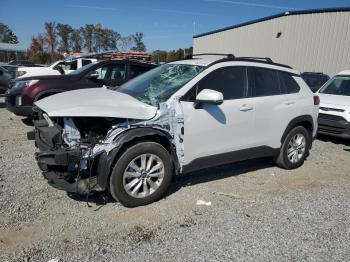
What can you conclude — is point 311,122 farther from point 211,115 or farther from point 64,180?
point 64,180

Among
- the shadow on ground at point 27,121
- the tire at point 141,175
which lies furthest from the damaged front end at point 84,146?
the shadow on ground at point 27,121

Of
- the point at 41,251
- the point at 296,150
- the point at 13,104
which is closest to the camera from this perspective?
the point at 41,251

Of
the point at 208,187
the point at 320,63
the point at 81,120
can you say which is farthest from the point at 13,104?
the point at 320,63

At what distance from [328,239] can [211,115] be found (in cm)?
202

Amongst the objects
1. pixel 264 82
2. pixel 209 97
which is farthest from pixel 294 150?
pixel 209 97

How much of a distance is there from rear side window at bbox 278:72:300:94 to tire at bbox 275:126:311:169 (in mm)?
653

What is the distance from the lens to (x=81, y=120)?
13.6ft

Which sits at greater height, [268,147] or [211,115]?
[211,115]

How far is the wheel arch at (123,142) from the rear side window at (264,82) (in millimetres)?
1781

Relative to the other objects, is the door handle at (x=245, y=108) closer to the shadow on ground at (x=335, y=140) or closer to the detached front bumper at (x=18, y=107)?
the shadow on ground at (x=335, y=140)

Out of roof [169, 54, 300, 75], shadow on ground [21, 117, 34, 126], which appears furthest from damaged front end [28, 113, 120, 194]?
shadow on ground [21, 117, 34, 126]

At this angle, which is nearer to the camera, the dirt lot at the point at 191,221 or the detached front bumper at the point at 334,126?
the dirt lot at the point at 191,221

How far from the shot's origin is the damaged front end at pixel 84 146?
3.94 metres

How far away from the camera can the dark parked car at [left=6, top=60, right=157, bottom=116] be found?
8.49 meters
